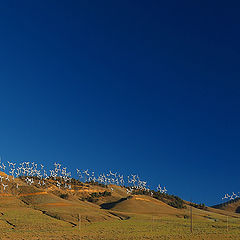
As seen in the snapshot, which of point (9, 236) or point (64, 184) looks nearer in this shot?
point (9, 236)

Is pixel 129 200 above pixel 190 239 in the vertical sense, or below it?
above

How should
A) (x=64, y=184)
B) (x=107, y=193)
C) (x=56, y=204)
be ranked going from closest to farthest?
1. (x=56, y=204)
2. (x=107, y=193)
3. (x=64, y=184)

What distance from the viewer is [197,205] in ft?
625

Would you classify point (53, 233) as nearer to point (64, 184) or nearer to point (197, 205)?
point (64, 184)

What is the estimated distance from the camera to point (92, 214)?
11200 centimetres

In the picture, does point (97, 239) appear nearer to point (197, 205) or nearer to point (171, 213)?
point (171, 213)

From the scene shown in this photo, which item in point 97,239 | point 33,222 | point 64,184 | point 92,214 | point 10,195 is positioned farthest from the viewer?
point 64,184

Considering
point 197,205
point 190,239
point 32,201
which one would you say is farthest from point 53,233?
point 197,205

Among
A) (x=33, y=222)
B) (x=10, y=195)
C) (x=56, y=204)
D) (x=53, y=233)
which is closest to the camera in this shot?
(x=53, y=233)

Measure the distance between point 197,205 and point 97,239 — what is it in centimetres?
13787

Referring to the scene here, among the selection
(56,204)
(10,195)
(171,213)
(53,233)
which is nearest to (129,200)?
(171,213)

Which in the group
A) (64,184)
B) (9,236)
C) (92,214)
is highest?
(64,184)

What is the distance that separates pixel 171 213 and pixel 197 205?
60.9m

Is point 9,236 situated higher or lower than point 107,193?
lower
